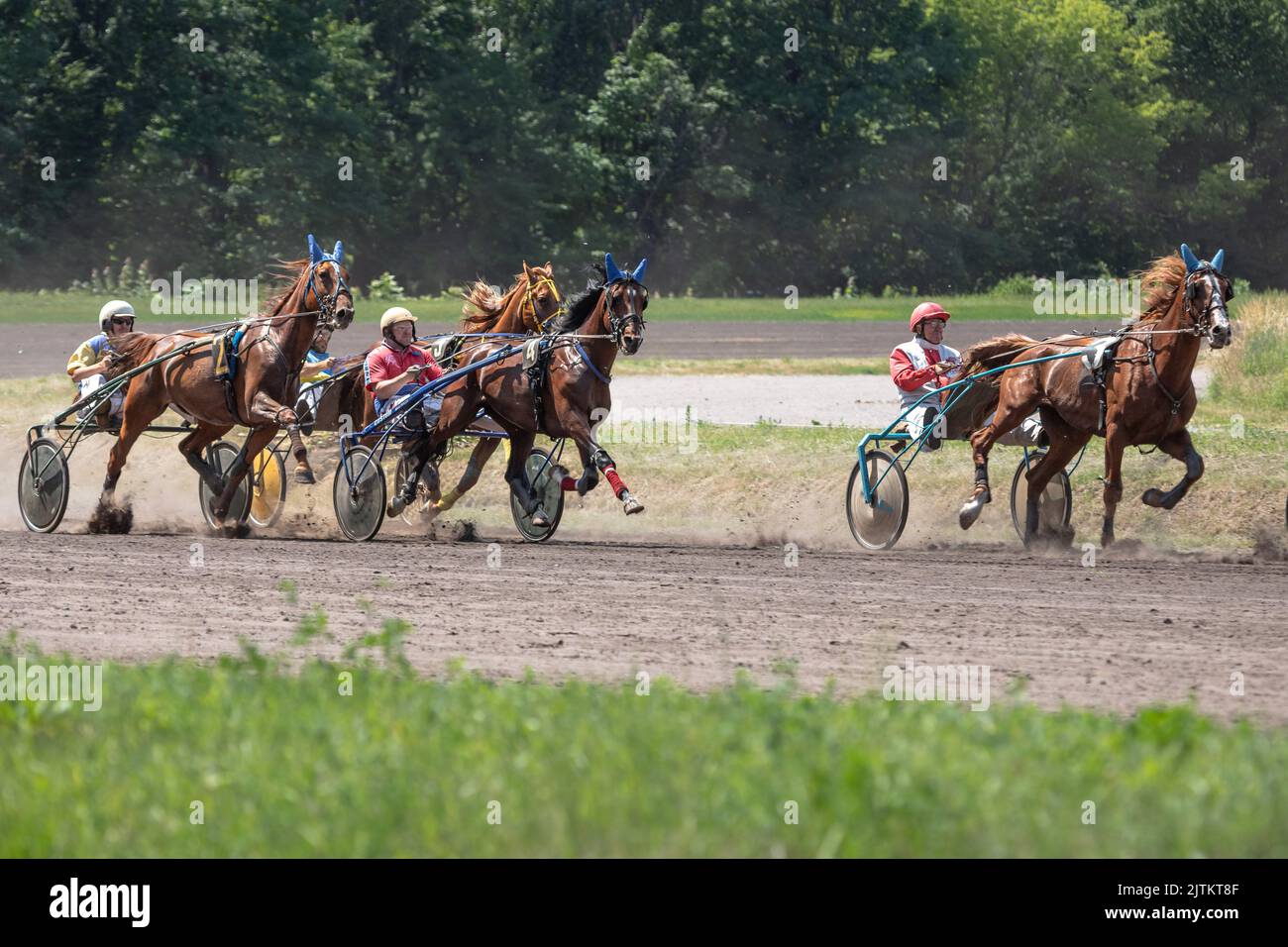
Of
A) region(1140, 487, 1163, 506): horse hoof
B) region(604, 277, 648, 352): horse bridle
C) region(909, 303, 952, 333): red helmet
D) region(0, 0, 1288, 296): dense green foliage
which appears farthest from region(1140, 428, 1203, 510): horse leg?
region(0, 0, 1288, 296): dense green foliage

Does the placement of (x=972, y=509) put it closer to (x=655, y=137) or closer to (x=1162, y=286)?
(x=1162, y=286)

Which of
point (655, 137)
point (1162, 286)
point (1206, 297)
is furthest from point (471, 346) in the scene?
point (655, 137)

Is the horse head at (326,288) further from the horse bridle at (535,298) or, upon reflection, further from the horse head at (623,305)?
the horse head at (623,305)

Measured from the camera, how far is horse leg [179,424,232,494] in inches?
577

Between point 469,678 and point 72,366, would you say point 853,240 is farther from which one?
point 469,678

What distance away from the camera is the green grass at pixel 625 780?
4781 mm

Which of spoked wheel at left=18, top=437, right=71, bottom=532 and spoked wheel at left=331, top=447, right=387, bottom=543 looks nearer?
spoked wheel at left=331, top=447, right=387, bottom=543

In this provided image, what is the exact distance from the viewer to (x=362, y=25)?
1750 inches

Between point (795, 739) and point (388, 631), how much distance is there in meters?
2.18

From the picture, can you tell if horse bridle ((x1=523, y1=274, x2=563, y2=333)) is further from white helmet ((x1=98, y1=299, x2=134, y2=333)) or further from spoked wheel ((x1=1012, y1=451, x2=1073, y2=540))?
spoked wheel ((x1=1012, y1=451, x2=1073, y2=540))

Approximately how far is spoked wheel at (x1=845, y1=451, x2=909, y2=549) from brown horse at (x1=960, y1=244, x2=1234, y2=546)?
0.49m

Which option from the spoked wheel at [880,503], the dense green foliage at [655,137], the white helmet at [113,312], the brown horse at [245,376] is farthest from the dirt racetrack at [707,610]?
the dense green foliage at [655,137]

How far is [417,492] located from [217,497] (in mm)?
1675
